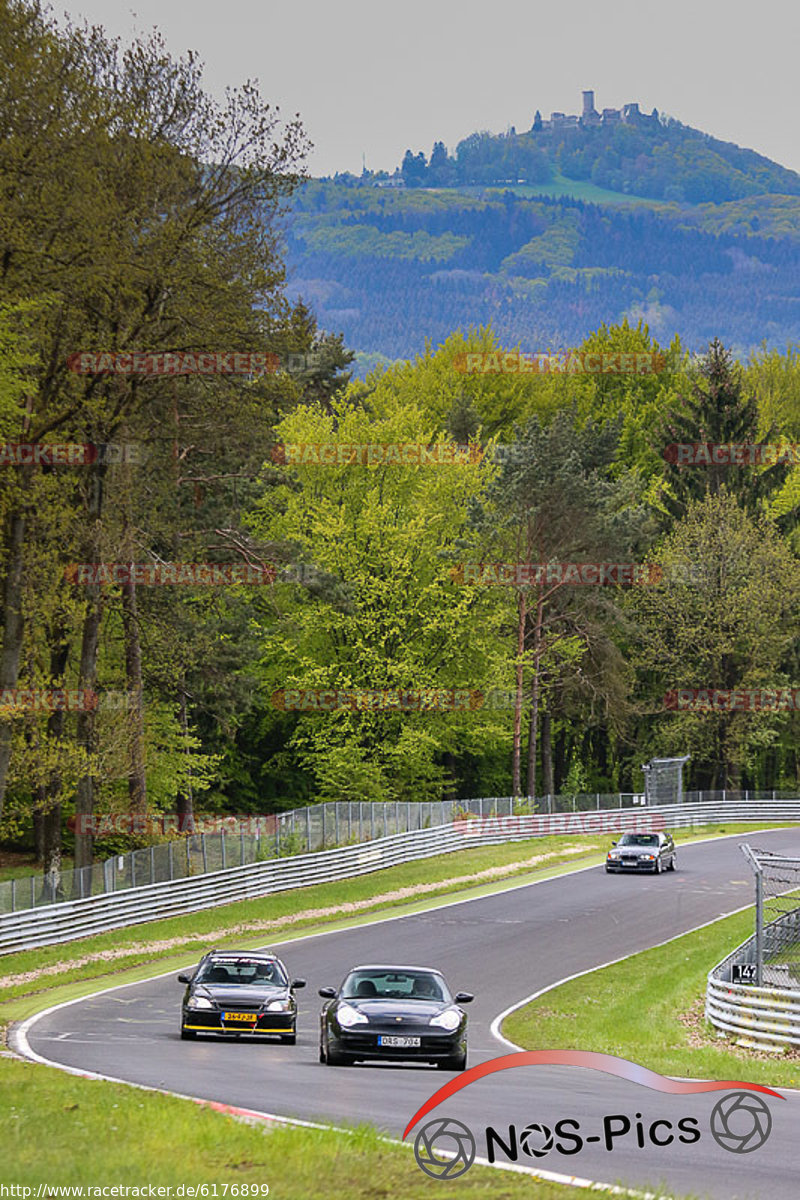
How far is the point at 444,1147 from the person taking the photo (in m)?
10.5

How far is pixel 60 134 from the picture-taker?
29875 millimetres

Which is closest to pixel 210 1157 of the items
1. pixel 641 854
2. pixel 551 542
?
pixel 641 854

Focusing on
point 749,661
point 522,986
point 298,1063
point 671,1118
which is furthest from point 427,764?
point 671,1118

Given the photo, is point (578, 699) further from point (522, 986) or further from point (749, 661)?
point (522, 986)

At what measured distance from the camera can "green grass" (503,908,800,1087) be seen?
19.0 m

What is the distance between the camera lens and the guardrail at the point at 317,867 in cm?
3316

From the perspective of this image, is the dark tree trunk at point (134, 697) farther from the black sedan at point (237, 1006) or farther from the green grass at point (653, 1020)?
the black sedan at point (237, 1006)
